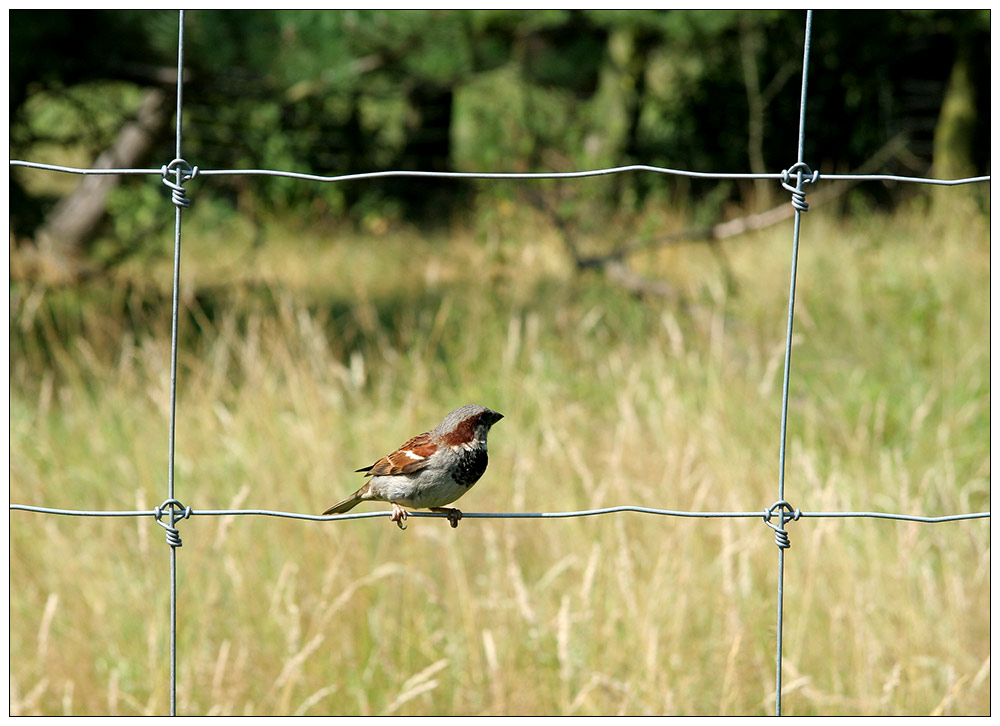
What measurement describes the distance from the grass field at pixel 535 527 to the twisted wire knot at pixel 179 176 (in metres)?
0.94

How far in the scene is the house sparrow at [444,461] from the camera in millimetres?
1798

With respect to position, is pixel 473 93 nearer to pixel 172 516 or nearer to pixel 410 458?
pixel 410 458

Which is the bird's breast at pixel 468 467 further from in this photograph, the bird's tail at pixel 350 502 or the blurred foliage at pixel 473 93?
the blurred foliage at pixel 473 93

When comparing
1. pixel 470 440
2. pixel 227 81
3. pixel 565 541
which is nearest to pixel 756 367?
pixel 565 541

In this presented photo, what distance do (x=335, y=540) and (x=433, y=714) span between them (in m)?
0.64

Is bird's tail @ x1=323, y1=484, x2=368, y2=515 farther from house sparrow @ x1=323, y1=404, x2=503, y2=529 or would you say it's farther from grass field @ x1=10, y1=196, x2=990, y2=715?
grass field @ x1=10, y1=196, x2=990, y2=715

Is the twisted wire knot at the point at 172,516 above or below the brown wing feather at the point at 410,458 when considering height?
below

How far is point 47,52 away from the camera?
14.7 feet

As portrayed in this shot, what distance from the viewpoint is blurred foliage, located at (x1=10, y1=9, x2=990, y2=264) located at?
4.64 meters

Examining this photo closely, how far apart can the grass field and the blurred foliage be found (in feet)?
3.83

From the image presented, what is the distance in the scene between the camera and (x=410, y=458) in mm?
1804

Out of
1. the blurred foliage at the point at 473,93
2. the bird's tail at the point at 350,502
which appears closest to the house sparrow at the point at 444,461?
the bird's tail at the point at 350,502

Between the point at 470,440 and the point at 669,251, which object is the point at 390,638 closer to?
the point at 470,440

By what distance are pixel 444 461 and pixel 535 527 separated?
1187mm
